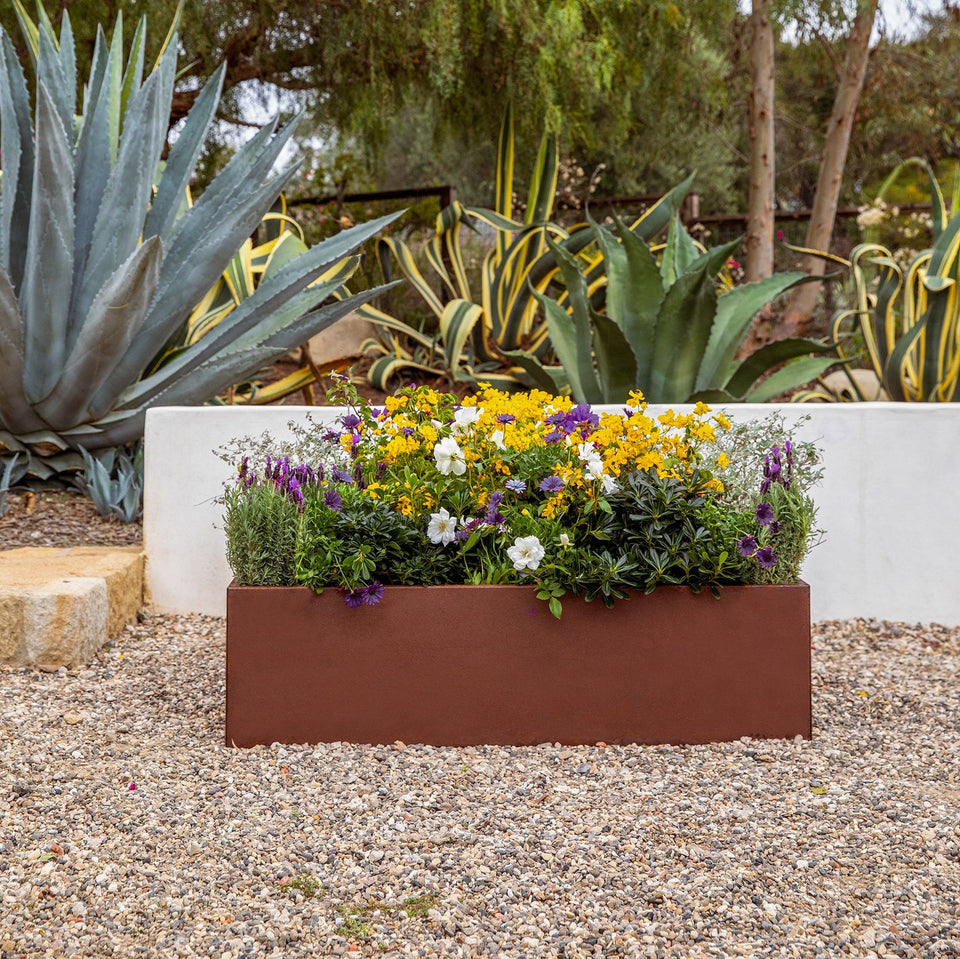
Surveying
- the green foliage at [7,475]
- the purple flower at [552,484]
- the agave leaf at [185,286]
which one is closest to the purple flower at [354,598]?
the purple flower at [552,484]

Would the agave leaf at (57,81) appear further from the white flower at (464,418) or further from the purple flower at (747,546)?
the purple flower at (747,546)

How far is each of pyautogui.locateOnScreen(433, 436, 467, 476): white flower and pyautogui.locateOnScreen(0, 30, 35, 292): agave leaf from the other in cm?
214

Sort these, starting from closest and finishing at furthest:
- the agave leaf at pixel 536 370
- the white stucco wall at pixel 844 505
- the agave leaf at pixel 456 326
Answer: the white stucco wall at pixel 844 505 → the agave leaf at pixel 536 370 → the agave leaf at pixel 456 326

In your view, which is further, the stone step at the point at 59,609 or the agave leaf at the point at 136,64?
the agave leaf at the point at 136,64

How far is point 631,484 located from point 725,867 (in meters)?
0.89

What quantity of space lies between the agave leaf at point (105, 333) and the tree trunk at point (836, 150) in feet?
13.4

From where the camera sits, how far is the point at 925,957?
1.59 metres

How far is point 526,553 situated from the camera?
7.82ft

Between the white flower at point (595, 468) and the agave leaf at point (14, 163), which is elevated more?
the agave leaf at point (14, 163)

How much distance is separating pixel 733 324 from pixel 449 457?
2.02m

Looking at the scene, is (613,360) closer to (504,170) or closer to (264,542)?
(264,542)

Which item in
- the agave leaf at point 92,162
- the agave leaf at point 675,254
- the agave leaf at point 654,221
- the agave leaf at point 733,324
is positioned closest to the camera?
the agave leaf at point 92,162

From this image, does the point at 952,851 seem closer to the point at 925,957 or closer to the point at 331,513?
the point at 925,957

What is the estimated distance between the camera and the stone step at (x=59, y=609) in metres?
2.84
